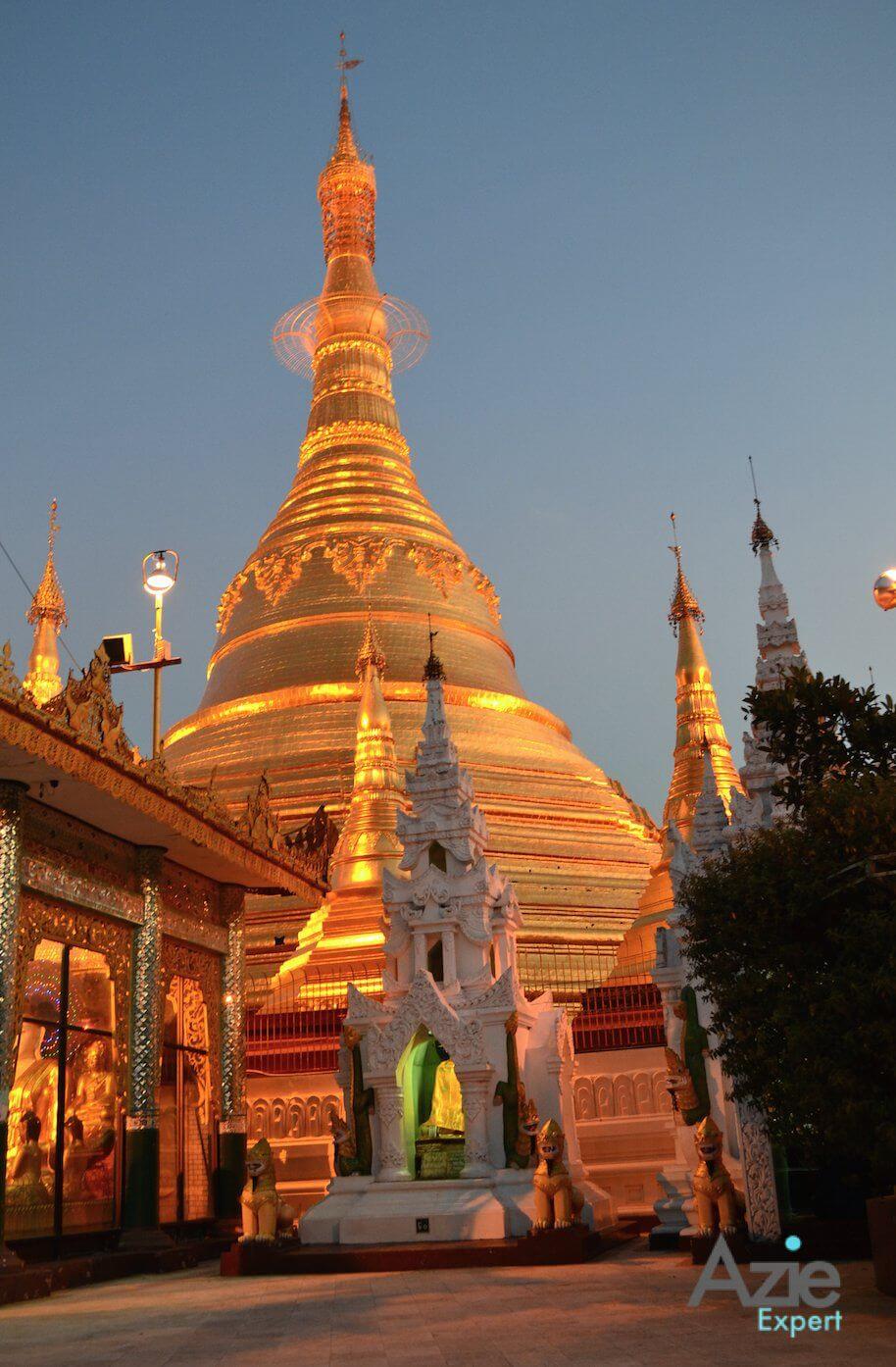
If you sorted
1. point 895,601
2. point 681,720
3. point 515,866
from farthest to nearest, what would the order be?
point 681,720 < point 515,866 < point 895,601

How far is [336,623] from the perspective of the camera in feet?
107

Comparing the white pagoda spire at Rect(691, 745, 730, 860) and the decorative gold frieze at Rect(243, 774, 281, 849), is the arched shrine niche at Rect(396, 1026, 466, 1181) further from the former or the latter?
the white pagoda spire at Rect(691, 745, 730, 860)

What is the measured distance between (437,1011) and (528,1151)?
1801mm

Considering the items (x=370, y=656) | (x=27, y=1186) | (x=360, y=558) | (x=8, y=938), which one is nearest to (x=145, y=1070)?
(x=27, y=1186)

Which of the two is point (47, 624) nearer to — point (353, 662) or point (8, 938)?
point (353, 662)

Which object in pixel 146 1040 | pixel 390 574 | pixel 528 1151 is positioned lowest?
pixel 528 1151

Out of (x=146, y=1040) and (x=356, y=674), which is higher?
(x=356, y=674)

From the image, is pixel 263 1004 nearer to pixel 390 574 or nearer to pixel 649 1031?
pixel 649 1031

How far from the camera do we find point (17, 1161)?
13.2m

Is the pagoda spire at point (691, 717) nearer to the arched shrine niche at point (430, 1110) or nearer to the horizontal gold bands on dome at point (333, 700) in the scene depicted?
the horizontal gold bands on dome at point (333, 700)

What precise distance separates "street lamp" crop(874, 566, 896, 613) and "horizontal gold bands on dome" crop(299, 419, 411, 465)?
30.9 m

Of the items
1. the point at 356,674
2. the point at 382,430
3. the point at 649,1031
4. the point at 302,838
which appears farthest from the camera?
the point at 382,430

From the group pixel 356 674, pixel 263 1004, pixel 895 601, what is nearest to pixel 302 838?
pixel 263 1004

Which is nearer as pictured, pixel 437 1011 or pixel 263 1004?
pixel 437 1011
